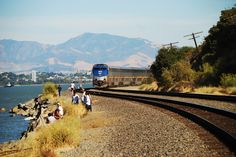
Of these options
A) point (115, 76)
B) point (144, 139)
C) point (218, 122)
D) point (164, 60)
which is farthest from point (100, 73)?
point (144, 139)

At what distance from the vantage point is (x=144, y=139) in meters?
14.2

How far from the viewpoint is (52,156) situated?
12.5 metres

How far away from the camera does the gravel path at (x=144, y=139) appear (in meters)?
11.6

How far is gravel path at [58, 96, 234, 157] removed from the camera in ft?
38.2

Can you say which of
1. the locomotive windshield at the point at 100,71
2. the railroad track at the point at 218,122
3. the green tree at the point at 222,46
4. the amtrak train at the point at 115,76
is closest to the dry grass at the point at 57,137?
the railroad track at the point at 218,122

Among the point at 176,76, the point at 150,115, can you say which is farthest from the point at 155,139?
the point at 176,76

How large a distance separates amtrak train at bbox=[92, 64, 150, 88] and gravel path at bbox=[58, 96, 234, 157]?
1473 inches

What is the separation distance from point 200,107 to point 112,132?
691cm

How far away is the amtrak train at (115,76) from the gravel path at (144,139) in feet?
123

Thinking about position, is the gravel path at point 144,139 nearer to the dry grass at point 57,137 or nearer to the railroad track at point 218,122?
the railroad track at point 218,122

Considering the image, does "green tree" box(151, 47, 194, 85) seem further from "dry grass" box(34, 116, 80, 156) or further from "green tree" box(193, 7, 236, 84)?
"dry grass" box(34, 116, 80, 156)

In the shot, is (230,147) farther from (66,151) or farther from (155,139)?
(66,151)

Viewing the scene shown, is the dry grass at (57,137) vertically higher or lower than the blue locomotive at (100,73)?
lower

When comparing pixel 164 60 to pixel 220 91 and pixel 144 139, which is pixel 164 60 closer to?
pixel 220 91
